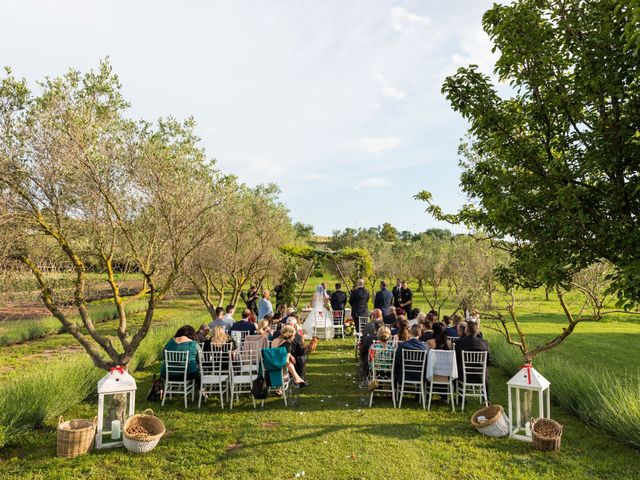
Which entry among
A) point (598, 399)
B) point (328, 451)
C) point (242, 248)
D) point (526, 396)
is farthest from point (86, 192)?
point (242, 248)

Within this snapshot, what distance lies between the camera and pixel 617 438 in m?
6.12

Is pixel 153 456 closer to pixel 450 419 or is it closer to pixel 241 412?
pixel 241 412

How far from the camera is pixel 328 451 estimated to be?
571 cm

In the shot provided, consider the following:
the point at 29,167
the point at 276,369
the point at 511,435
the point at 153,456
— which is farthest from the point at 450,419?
the point at 29,167

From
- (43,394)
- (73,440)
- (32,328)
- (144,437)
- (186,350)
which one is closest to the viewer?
(73,440)

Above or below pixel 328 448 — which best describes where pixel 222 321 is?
above

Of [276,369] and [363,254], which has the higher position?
[363,254]

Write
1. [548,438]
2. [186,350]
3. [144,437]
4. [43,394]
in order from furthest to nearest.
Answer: [186,350], [43,394], [548,438], [144,437]

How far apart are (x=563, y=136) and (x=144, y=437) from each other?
21.0ft

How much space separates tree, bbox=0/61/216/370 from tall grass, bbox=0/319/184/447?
103 cm

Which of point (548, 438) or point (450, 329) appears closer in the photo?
point (548, 438)

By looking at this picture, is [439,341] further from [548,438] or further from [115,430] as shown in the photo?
[115,430]

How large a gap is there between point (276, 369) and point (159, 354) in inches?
183

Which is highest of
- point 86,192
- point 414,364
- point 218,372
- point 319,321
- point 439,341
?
point 86,192
